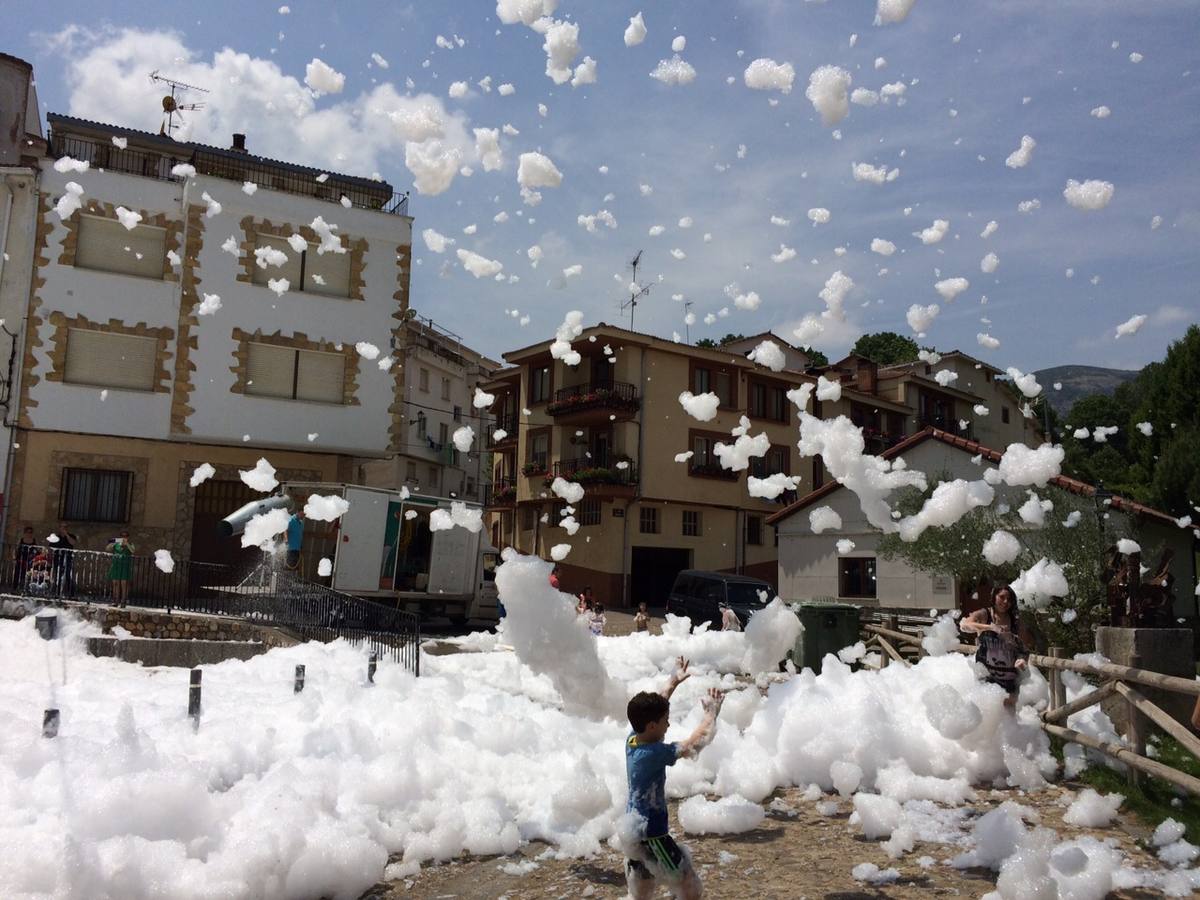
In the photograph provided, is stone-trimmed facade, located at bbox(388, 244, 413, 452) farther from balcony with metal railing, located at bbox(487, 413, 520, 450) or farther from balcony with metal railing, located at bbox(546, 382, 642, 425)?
balcony with metal railing, located at bbox(487, 413, 520, 450)

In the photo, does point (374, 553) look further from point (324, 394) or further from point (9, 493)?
point (9, 493)

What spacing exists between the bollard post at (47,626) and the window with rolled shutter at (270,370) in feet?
29.1

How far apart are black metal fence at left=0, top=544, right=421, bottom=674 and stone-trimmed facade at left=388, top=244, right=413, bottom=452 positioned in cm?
588

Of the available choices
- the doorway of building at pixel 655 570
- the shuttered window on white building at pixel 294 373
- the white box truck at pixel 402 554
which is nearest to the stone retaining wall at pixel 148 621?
the white box truck at pixel 402 554

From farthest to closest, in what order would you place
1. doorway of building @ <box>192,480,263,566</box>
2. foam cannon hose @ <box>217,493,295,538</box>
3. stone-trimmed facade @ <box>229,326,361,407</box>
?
1. stone-trimmed facade @ <box>229,326,361,407</box>
2. doorway of building @ <box>192,480,263,566</box>
3. foam cannon hose @ <box>217,493,295,538</box>

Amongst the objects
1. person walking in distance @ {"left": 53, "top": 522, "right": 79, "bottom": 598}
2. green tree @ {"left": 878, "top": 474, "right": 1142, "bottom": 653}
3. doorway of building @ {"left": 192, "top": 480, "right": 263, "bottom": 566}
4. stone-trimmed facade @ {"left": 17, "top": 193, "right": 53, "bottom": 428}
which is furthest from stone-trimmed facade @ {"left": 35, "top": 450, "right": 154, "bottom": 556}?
green tree @ {"left": 878, "top": 474, "right": 1142, "bottom": 653}

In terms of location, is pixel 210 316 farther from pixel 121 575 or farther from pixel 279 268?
pixel 121 575

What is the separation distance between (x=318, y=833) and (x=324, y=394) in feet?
67.0

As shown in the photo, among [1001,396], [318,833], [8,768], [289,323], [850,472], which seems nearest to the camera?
[318,833]

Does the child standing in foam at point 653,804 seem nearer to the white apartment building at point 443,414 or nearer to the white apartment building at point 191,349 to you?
the white apartment building at point 191,349

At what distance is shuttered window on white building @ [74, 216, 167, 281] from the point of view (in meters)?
24.0

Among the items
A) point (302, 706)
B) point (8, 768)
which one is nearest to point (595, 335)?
point (302, 706)

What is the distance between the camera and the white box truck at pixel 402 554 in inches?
826

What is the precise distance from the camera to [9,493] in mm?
22828
